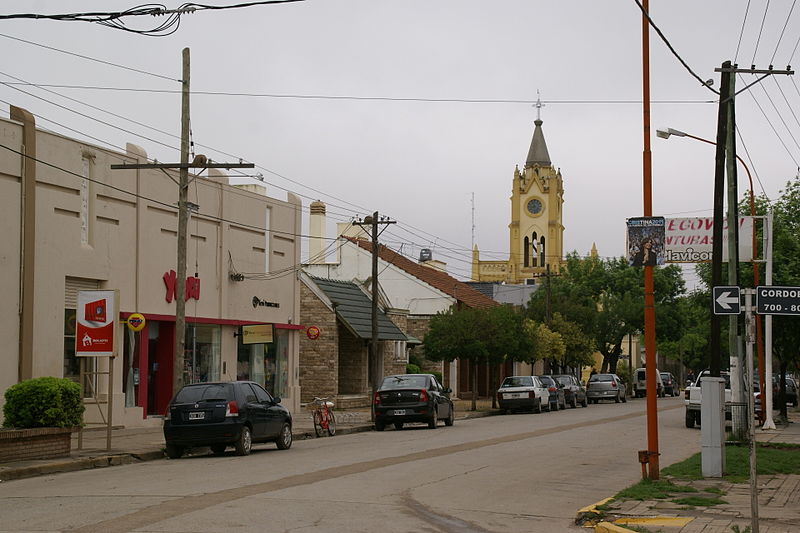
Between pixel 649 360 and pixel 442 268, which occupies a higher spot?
pixel 442 268

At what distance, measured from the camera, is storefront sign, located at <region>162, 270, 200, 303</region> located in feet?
105

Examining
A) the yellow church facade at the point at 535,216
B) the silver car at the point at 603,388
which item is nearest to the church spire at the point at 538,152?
the yellow church facade at the point at 535,216

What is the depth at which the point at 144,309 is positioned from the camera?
3105 cm

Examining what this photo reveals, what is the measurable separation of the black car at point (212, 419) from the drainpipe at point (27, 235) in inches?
212

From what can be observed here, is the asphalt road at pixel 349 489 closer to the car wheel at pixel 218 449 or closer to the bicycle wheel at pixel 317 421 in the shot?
the car wheel at pixel 218 449

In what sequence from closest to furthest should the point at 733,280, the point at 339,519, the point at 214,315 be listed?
the point at 339,519 → the point at 733,280 → the point at 214,315

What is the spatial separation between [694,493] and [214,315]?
22268 mm

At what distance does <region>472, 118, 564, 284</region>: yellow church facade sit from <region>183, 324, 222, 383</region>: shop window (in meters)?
90.8

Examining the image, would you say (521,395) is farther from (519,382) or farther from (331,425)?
(331,425)

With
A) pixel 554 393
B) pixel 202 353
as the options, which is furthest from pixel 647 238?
pixel 554 393

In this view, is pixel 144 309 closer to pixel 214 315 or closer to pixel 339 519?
pixel 214 315

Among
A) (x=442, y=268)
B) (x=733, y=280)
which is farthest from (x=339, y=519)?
(x=442, y=268)

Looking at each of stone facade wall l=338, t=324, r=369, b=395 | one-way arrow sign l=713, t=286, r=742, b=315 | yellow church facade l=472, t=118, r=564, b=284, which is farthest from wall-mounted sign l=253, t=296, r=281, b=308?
yellow church facade l=472, t=118, r=564, b=284

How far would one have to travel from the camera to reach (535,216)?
416 ft
